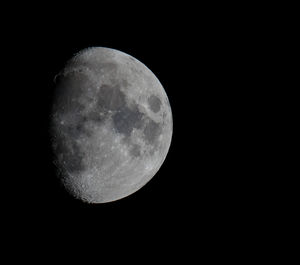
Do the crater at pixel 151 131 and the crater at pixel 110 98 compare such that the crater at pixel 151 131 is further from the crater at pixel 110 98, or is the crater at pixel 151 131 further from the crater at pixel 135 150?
the crater at pixel 110 98

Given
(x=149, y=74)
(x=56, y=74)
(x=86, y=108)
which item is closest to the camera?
(x=86, y=108)

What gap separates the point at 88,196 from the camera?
3621 mm

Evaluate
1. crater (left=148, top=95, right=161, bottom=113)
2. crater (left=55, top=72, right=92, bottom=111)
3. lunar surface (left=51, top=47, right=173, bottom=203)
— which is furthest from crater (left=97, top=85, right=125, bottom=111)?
crater (left=148, top=95, right=161, bottom=113)

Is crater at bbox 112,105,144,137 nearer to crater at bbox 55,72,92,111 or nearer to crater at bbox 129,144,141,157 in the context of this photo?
crater at bbox 129,144,141,157

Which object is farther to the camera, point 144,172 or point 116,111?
point 144,172

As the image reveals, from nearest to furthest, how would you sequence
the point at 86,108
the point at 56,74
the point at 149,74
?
the point at 86,108 < the point at 56,74 < the point at 149,74

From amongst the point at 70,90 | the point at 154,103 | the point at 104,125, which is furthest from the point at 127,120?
the point at 70,90

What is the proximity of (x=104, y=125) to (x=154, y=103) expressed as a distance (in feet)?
1.93

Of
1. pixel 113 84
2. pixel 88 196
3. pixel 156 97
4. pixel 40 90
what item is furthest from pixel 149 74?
pixel 88 196

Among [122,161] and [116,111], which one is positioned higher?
[116,111]

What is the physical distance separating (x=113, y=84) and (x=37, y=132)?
84cm

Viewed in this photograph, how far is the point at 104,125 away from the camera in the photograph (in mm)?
3219

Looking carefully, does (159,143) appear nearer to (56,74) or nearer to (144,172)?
(144,172)

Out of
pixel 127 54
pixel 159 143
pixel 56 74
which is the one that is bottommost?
pixel 159 143
